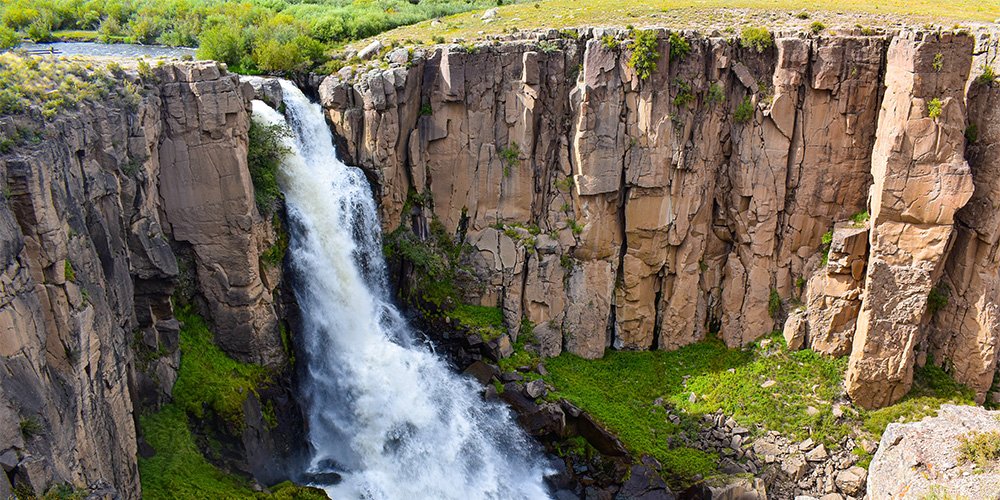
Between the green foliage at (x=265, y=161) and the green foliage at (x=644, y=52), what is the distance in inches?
535

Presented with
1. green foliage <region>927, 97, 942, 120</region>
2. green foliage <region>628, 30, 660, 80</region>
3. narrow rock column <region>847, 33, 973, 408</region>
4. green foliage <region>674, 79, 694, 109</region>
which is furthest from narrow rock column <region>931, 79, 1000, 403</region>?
green foliage <region>628, 30, 660, 80</region>

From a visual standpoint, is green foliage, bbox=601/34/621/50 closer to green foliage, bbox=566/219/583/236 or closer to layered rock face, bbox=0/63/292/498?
green foliage, bbox=566/219/583/236

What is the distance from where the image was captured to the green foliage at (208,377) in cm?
2478

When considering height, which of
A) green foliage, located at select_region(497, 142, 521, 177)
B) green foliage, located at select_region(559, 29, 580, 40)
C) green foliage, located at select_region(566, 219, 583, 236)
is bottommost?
green foliage, located at select_region(566, 219, 583, 236)

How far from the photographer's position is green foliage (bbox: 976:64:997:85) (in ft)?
89.8

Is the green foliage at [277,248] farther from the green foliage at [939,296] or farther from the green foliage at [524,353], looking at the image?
the green foliage at [939,296]

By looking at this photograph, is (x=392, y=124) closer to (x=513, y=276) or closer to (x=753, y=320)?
(x=513, y=276)

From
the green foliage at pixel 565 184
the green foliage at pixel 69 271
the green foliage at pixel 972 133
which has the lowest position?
the green foliage at pixel 565 184

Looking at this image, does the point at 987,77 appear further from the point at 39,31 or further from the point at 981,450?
the point at 39,31


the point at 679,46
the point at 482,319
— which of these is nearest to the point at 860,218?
the point at 679,46

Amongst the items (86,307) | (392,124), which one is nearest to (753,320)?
(392,124)

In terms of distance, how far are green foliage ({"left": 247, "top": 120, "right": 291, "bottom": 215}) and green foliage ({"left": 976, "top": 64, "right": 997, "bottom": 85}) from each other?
960 inches

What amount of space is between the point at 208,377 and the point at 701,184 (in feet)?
65.6

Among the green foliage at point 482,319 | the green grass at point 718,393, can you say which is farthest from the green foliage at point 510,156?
the green grass at point 718,393
